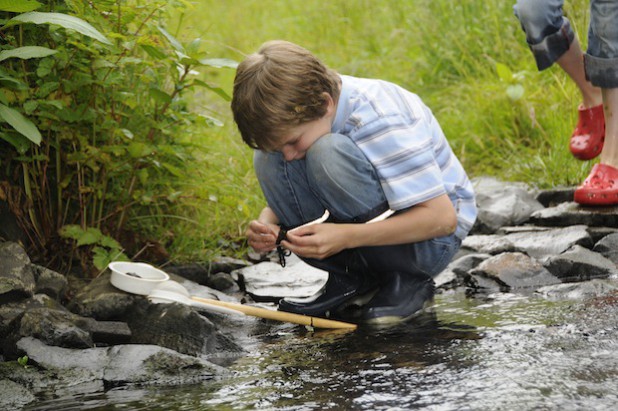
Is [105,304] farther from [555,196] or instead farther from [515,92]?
[515,92]

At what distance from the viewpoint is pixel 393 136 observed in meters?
2.74

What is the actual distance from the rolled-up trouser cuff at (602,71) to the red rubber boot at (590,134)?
0.23 metres

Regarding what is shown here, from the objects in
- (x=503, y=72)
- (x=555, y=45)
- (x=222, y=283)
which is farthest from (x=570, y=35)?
(x=222, y=283)

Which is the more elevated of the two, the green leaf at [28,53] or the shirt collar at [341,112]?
the green leaf at [28,53]

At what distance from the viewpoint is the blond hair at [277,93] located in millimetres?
2697

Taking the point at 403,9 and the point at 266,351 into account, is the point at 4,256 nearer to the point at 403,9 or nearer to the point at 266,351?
the point at 266,351

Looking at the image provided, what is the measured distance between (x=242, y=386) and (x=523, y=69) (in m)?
3.82

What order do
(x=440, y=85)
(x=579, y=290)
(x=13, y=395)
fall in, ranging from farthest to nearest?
(x=440, y=85), (x=579, y=290), (x=13, y=395)

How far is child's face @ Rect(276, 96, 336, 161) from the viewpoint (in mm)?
2756

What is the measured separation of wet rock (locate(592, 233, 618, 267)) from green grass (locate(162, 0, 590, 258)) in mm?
954

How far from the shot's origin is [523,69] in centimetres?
565

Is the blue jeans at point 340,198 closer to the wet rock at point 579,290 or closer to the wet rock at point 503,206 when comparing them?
the wet rock at point 579,290

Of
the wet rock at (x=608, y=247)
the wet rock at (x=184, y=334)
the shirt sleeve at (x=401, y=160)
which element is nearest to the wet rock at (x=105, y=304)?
the wet rock at (x=184, y=334)

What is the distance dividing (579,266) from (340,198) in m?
1.13
